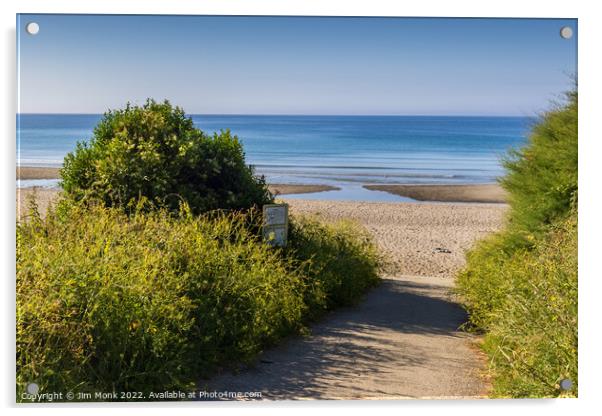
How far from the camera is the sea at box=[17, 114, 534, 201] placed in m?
27.9

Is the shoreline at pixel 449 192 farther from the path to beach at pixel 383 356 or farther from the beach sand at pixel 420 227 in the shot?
the path to beach at pixel 383 356

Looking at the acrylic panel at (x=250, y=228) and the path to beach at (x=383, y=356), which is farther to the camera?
the path to beach at (x=383, y=356)

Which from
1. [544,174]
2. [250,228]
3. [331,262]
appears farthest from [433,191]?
[250,228]

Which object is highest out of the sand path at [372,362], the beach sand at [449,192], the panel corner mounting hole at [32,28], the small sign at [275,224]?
the panel corner mounting hole at [32,28]

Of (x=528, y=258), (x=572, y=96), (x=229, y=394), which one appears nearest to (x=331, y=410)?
(x=229, y=394)

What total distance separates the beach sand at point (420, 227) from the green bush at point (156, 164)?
15.2ft

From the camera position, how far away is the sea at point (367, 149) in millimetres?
27938

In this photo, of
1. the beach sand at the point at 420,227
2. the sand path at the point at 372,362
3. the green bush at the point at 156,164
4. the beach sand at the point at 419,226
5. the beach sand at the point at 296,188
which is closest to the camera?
the sand path at the point at 372,362

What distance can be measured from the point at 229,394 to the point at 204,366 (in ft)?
1.30

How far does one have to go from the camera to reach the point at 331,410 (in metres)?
5.69

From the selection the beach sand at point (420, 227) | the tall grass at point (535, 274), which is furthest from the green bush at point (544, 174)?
the beach sand at point (420, 227)

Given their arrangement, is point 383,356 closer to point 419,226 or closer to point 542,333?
point 542,333
